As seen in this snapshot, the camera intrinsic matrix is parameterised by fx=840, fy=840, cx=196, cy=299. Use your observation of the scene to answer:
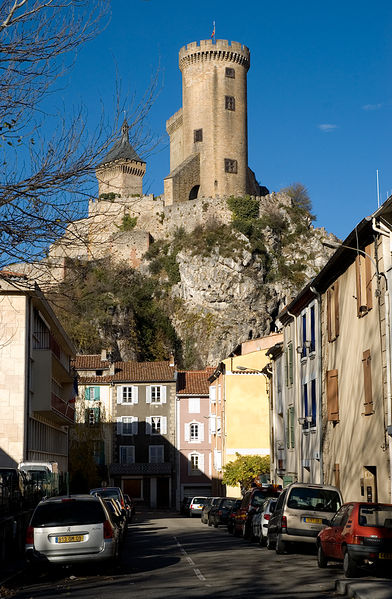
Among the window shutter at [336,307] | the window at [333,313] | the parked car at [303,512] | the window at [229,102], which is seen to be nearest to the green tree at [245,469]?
→ the window at [333,313]

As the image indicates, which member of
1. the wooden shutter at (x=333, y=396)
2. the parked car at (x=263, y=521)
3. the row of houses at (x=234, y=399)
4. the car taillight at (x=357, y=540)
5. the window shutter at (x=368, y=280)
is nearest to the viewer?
the car taillight at (x=357, y=540)

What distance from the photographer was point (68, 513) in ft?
48.2

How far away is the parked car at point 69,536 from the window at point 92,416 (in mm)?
50868

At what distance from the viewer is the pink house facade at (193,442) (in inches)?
2586

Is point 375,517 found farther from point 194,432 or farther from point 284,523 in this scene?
point 194,432

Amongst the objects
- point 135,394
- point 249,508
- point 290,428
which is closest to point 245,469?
point 290,428

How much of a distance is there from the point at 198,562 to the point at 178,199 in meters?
76.5

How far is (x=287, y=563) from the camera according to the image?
17.1 m

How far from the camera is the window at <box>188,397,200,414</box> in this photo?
219ft

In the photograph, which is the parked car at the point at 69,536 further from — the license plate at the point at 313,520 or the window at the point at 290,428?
the window at the point at 290,428

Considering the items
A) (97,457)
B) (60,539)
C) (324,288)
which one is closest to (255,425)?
(97,457)

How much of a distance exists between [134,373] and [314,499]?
161 ft

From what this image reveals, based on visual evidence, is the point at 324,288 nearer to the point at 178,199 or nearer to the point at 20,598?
the point at 20,598

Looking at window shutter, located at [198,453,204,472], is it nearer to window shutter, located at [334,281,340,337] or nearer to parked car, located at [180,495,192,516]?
parked car, located at [180,495,192,516]
